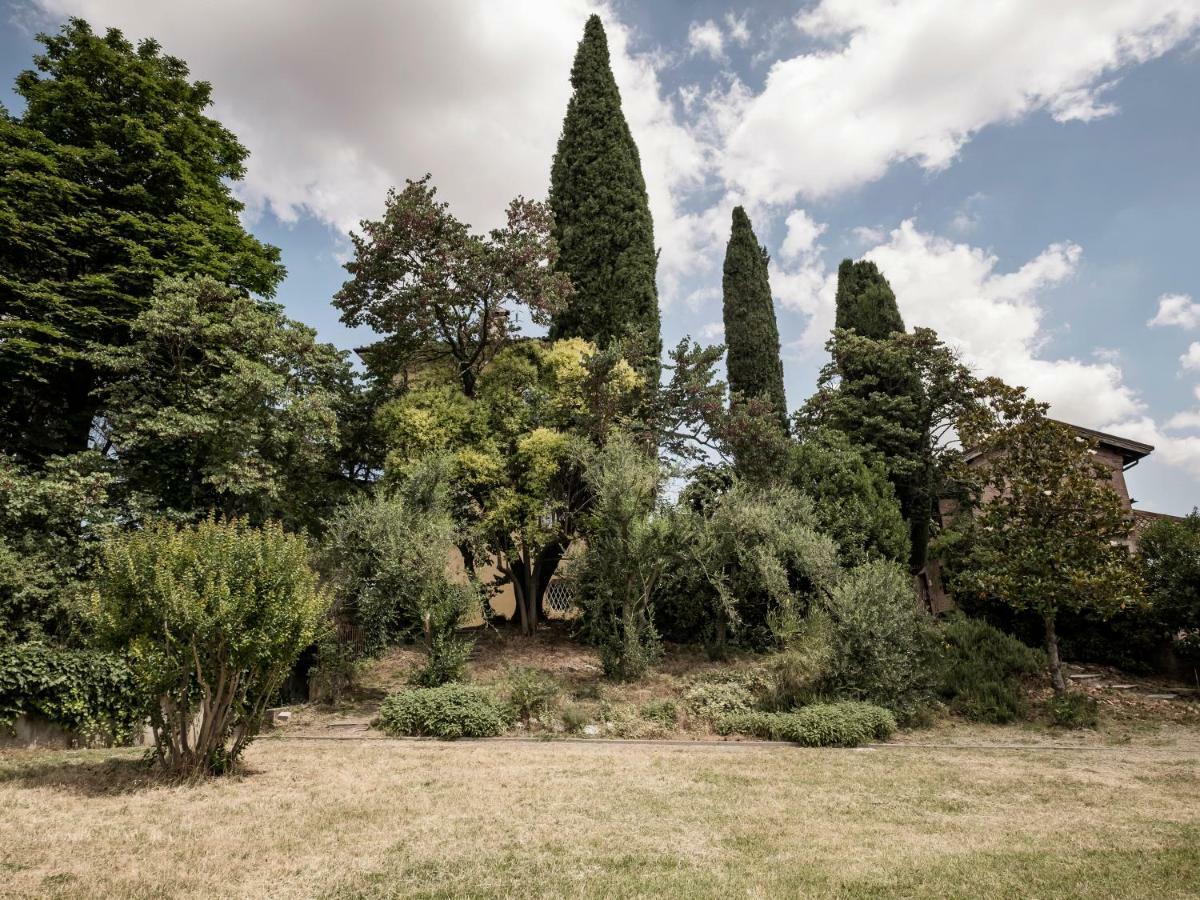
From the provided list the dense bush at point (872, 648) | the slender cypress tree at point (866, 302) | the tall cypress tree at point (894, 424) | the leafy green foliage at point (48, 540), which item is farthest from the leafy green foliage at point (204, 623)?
the slender cypress tree at point (866, 302)

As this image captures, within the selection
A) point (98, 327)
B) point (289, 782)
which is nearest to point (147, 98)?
point (98, 327)

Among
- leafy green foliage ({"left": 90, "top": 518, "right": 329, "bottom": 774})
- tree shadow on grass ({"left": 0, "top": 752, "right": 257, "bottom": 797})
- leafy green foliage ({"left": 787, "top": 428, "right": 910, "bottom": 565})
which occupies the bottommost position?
tree shadow on grass ({"left": 0, "top": 752, "right": 257, "bottom": 797})

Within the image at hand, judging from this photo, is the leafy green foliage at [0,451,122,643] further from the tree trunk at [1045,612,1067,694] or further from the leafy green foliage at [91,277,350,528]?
the tree trunk at [1045,612,1067,694]

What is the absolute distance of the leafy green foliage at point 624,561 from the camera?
49.8 feet

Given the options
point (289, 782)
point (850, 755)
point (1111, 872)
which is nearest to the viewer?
point (1111, 872)

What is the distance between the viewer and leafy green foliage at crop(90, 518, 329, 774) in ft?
24.3

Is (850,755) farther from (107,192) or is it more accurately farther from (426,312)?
(107,192)

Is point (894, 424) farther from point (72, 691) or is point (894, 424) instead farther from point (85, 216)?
point (85, 216)

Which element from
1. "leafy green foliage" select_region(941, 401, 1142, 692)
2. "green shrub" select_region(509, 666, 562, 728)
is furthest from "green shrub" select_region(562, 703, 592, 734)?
"leafy green foliage" select_region(941, 401, 1142, 692)

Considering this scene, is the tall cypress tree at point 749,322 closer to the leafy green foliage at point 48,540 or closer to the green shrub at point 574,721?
the green shrub at point 574,721

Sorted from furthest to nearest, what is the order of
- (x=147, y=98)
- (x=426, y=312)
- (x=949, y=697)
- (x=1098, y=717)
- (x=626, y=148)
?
1. (x=626, y=148)
2. (x=426, y=312)
3. (x=147, y=98)
4. (x=949, y=697)
5. (x=1098, y=717)

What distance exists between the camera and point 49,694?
406 inches

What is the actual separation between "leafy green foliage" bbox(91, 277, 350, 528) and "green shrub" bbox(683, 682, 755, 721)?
10121mm

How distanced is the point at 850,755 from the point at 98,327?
18071 mm
